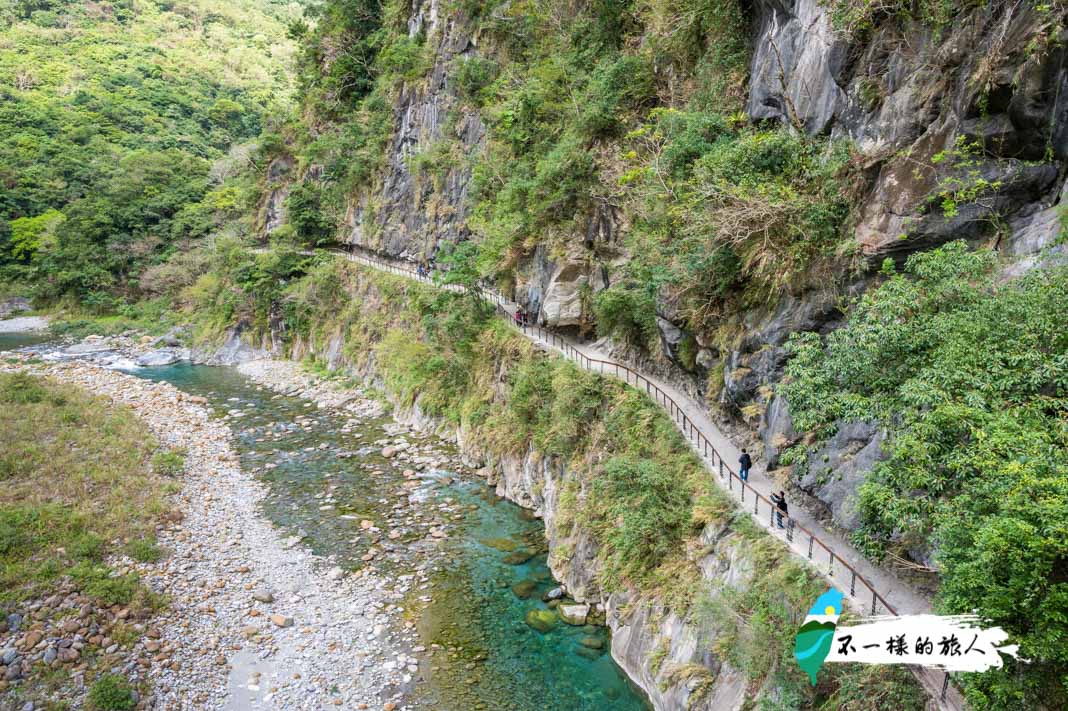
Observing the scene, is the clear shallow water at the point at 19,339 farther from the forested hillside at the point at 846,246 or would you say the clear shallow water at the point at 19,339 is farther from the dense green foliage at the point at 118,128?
the forested hillside at the point at 846,246

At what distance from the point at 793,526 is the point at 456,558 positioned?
11150mm

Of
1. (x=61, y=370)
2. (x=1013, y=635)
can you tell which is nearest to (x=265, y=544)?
(x=1013, y=635)

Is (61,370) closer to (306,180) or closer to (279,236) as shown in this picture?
(279,236)

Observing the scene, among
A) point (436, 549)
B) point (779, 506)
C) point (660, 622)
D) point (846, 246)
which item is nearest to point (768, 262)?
point (846, 246)

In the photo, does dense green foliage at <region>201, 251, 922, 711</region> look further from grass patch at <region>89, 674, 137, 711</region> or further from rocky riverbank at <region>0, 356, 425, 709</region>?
grass patch at <region>89, 674, 137, 711</region>

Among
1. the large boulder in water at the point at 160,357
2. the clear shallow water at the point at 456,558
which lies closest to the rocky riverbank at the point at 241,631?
the clear shallow water at the point at 456,558

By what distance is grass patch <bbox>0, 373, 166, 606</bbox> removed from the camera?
16.2 metres

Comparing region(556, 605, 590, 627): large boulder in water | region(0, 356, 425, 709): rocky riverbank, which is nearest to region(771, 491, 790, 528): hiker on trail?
region(556, 605, 590, 627): large boulder in water

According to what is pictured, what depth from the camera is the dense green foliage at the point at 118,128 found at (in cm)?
5828

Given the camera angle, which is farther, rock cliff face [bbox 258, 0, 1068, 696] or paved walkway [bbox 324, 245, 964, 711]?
rock cliff face [bbox 258, 0, 1068, 696]

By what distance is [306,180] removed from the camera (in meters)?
→ 51.0

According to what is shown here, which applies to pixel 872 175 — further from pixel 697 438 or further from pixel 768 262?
pixel 697 438

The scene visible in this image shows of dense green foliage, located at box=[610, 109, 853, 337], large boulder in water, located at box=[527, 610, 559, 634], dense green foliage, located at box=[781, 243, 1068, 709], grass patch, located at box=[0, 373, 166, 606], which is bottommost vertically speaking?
grass patch, located at box=[0, 373, 166, 606]

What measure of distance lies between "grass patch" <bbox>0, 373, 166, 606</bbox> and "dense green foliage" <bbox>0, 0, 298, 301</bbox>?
35197 mm
